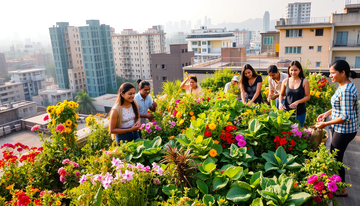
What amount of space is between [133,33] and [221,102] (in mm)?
A: 64537

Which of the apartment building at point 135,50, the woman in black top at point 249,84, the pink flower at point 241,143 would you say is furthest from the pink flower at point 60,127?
the apartment building at point 135,50

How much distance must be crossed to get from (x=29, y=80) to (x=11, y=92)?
675cm

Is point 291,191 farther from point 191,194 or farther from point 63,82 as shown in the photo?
point 63,82

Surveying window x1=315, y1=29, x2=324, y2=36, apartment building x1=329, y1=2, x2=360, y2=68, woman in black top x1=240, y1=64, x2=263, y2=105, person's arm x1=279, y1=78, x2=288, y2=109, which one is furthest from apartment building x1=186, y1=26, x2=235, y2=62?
person's arm x1=279, y1=78, x2=288, y2=109

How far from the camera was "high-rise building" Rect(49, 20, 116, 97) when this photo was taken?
54.0 m

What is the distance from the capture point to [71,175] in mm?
2336

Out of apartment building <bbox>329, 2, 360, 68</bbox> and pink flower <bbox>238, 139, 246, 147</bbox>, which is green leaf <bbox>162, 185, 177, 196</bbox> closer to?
pink flower <bbox>238, 139, 246, 147</bbox>

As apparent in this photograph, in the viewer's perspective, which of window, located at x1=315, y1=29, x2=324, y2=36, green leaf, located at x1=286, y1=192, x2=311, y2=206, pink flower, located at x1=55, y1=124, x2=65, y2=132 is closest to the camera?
green leaf, located at x1=286, y1=192, x2=311, y2=206

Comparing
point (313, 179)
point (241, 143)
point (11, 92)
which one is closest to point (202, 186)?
point (241, 143)

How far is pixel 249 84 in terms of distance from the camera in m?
4.14

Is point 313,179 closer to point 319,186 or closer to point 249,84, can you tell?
point 319,186

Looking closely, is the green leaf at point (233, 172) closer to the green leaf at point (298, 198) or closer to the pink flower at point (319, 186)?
the green leaf at point (298, 198)

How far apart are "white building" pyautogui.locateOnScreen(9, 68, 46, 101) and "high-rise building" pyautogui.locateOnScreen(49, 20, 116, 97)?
4644mm

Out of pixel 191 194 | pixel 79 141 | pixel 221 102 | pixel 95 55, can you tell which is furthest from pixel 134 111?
pixel 95 55
